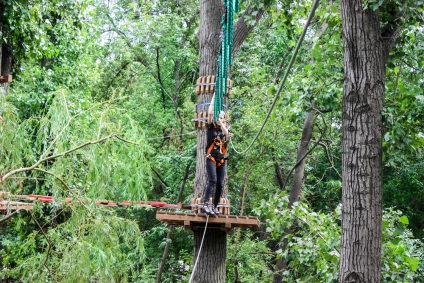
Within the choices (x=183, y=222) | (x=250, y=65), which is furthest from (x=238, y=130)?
(x=183, y=222)

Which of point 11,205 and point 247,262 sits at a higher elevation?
point 11,205

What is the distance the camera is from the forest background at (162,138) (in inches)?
213

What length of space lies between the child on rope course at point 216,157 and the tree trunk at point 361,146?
5.52ft

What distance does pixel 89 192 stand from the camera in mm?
5684

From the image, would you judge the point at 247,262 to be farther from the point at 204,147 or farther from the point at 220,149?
the point at 220,149

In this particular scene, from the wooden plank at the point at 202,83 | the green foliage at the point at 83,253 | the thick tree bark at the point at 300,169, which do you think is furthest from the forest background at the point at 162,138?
the wooden plank at the point at 202,83

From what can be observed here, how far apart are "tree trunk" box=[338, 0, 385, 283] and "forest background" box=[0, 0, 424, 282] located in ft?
1.71

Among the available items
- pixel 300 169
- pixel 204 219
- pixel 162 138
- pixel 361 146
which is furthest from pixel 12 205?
pixel 162 138

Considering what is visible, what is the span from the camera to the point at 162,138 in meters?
13.4

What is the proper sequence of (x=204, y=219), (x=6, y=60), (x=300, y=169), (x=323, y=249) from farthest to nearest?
(x=300, y=169), (x=6, y=60), (x=323, y=249), (x=204, y=219)

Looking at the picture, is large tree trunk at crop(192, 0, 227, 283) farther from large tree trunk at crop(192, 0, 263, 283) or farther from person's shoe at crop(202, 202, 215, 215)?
person's shoe at crop(202, 202, 215, 215)

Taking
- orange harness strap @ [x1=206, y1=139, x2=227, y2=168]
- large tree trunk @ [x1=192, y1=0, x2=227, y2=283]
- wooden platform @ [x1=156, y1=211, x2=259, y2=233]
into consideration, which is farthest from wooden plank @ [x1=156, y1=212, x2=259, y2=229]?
large tree trunk @ [x1=192, y1=0, x2=227, y2=283]

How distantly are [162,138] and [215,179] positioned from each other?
7509mm

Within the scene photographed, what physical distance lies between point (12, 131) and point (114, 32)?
39.4ft
